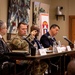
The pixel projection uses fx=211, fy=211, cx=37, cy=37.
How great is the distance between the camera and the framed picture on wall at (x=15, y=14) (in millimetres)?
5325

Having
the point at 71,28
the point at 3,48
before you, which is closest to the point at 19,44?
the point at 3,48

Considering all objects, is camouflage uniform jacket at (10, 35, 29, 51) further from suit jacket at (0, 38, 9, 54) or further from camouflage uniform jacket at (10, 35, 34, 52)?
suit jacket at (0, 38, 9, 54)

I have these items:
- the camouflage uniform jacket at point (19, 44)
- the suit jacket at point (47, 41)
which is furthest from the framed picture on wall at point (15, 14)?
the camouflage uniform jacket at point (19, 44)

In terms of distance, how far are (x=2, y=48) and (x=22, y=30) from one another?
0.74m

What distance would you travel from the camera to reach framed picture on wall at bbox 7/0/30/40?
210 inches

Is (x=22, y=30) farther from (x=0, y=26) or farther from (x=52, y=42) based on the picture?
(x=52, y=42)

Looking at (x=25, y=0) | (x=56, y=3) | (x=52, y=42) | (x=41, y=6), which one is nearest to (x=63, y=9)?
(x=56, y=3)

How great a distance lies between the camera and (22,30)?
12.4 feet

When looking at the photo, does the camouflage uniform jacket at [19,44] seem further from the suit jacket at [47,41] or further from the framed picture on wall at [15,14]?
the framed picture on wall at [15,14]

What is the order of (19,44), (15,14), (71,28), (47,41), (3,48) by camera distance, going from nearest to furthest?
(3,48), (19,44), (47,41), (15,14), (71,28)

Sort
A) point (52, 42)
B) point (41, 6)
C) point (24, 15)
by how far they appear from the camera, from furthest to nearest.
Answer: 1. point (41, 6)
2. point (24, 15)
3. point (52, 42)

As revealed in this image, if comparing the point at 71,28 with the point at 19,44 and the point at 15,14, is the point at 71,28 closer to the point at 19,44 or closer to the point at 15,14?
the point at 15,14

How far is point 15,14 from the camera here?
5.51m

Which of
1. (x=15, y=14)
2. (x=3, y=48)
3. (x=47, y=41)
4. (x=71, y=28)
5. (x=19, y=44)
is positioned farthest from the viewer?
(x=71, y=28)
